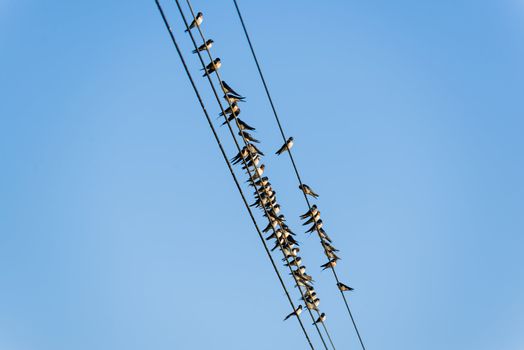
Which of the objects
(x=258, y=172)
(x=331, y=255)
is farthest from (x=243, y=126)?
(x=331, y=255)

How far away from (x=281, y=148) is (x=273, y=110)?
16.4ft

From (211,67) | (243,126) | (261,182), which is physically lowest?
(261,182)

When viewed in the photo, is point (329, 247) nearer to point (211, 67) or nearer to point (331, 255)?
point (331, 255)

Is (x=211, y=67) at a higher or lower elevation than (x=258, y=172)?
higher

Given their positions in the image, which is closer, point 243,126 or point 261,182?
point 261,182

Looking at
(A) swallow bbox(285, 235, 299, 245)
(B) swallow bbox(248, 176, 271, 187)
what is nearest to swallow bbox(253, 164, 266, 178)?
(B) swallow bbox(248, 176, 271, 187)

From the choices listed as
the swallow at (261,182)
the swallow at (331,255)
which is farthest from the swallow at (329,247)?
the swallow at (261,182)

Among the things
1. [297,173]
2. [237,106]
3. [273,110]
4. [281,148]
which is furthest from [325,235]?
[273,110]

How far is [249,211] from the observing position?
7.24m

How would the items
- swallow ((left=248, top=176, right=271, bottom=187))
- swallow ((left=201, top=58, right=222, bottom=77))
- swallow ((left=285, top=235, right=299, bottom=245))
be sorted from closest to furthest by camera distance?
swallow ((left=201, top=58, right=222, bottom=77)) < swallow ((left=248, top=176, right=271, bottom=187)) < swallow ((left=285, top=235, right=299, bottom=245))

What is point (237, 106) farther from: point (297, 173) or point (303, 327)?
point (303, 327)

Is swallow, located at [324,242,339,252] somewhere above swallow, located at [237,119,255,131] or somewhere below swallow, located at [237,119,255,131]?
below

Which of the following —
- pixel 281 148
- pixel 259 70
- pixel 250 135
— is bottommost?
Answer: pixel 259 70

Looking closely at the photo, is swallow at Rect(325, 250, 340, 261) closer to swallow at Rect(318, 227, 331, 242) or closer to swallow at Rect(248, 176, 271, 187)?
swallow at Rect(318, 227, 331, 242)
